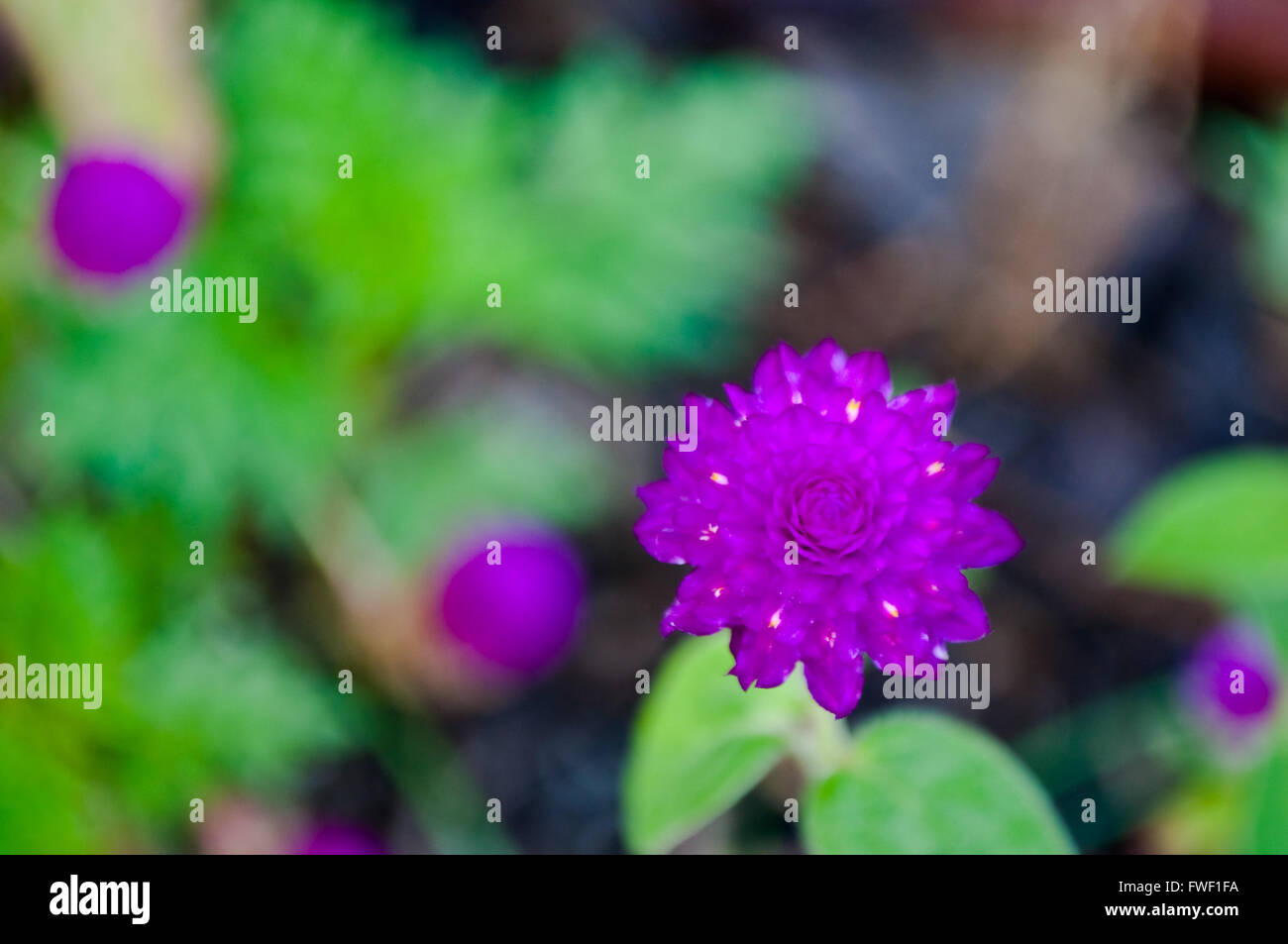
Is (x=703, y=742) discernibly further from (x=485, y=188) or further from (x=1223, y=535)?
(x=485, y=188)

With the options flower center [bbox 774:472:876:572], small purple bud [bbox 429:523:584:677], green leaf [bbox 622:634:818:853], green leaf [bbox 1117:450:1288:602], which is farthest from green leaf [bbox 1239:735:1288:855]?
small purple bud [bbox 429:523:584:677]

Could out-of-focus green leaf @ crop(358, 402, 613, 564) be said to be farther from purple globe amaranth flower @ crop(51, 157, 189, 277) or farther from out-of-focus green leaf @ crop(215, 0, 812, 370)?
purple globe amaranth flower @ crop(51, 157, 189, 277)

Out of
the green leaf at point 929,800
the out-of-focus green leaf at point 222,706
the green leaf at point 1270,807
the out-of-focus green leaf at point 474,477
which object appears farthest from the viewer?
the out-of-focus green leaf at point 474,477

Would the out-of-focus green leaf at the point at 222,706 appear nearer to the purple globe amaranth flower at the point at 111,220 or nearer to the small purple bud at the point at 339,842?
the small purple bud at the point at 339,842

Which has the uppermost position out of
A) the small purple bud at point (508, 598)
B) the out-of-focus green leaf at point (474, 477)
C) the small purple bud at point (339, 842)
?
the out-of-focus green leaf at point (474, 477)

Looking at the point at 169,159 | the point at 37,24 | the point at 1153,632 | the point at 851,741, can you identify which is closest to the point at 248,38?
the point at 169,159

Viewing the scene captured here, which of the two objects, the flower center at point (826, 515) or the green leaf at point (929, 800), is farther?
the green leaf at point (929, 800)

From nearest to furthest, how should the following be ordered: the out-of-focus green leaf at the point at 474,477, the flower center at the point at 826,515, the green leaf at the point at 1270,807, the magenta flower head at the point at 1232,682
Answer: the flower center at the point at 826,515 → the green leaf at the point at 1270,807 → the magenta flower head at the point at 1232,682 → the out-of-focus green leaf at the point at 474,477

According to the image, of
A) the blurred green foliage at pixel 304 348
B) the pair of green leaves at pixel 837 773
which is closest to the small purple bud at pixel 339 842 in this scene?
Result: the blurred green foliage at pixel 304 348
